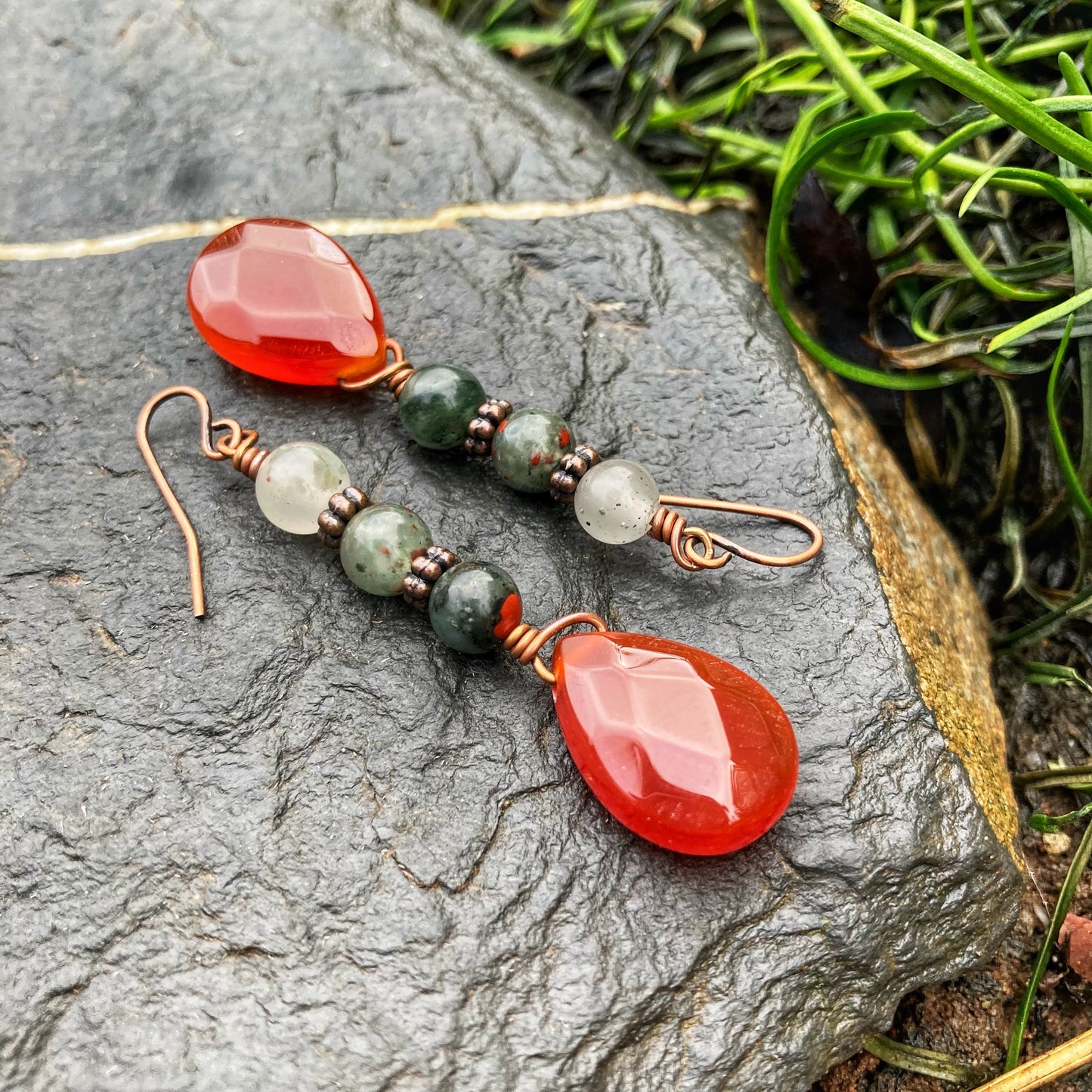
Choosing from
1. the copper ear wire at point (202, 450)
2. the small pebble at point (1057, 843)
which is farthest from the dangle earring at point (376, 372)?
the small pebble at point (1057, 843)

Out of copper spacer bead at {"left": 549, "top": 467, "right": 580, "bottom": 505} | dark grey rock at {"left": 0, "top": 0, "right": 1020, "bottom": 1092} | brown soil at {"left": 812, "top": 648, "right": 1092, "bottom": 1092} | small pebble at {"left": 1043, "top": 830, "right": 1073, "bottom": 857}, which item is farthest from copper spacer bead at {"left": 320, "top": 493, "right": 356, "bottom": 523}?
small pebble at {"left": 1043, "top": 830, "right": 1073, "bottom": 857}

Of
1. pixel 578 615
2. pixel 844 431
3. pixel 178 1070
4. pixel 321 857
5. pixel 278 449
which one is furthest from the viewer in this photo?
pixel 844 431

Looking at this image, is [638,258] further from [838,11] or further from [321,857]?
[321,857]

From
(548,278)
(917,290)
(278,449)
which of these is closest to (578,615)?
(278,449)

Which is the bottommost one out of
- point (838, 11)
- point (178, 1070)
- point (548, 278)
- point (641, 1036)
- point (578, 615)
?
point (178, 1070)

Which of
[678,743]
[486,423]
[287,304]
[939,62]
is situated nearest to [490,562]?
[486,423]

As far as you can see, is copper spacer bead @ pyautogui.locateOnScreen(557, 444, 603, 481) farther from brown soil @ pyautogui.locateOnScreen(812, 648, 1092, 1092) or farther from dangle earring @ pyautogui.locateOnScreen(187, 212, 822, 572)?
brown soil @ pyautogui.locateOnScreen(812, 648, 1092, 1092)

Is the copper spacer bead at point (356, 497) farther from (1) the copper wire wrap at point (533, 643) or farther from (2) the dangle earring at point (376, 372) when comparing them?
(1) the copper wire wrap at point (533, 643)
